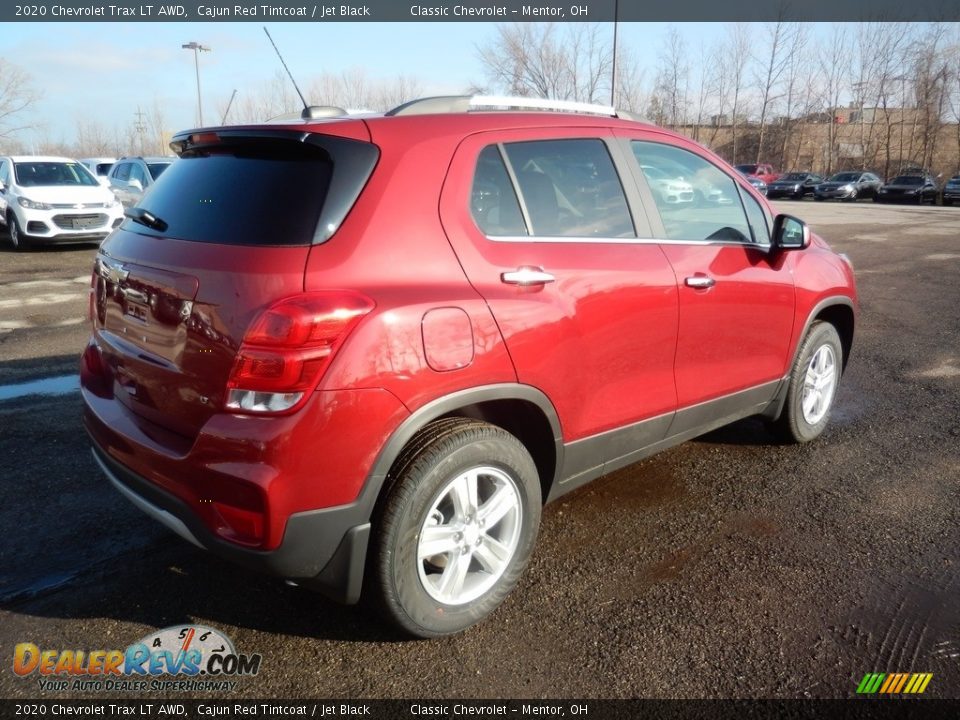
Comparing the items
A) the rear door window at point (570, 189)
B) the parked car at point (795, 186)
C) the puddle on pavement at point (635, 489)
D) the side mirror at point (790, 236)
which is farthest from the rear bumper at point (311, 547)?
the parked car at point (795, 186)

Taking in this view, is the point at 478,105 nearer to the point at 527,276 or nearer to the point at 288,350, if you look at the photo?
the point at 527,276

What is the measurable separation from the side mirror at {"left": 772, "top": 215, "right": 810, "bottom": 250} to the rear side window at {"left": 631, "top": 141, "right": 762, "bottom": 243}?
11cm

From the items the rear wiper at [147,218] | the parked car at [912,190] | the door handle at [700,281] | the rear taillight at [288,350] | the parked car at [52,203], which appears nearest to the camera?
the rear taillight at [288,350]

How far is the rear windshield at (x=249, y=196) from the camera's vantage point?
242cm

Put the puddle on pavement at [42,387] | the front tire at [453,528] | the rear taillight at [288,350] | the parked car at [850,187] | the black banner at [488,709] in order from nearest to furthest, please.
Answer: the rear taillight at [288,350] → the black banner at [488,709] → the front tire at [453,528] → the puddle on pavement at [42,387] → the parked car at [850,187]

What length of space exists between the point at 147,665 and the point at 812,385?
12.5ft

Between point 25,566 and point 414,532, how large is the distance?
1.85 meters

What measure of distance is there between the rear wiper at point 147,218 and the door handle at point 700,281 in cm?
222

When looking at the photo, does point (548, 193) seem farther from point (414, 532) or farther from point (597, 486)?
point (597, 486)

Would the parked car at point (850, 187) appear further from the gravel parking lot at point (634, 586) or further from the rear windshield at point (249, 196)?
the rear windshield at point (249, 196)

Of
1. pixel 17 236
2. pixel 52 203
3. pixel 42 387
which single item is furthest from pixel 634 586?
pixel 17 236

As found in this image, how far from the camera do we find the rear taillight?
2.22 metres

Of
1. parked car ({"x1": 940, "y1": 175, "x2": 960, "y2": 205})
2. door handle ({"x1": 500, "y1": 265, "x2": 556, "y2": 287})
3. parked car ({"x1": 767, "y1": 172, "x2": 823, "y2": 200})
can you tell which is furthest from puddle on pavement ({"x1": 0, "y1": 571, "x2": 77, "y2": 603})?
parked car ({"x1": 767, "y1": 172, "x2": 823, "y2": 200})

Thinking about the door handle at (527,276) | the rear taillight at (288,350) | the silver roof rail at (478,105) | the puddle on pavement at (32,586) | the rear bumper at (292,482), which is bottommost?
the puddle on pavement at (32,586)
